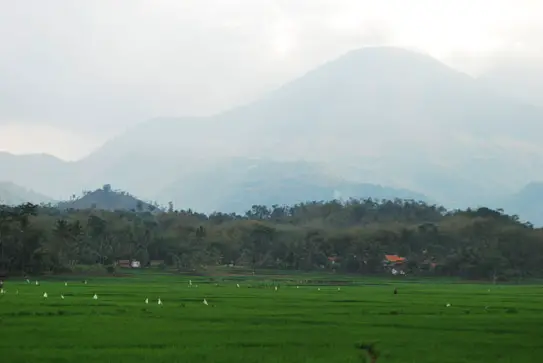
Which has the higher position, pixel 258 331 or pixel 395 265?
pixel 395 265

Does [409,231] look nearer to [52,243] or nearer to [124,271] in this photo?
[124,271]

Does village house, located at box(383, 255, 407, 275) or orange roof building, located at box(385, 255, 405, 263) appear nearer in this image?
village house, located at box(383, 255, 407, 275)

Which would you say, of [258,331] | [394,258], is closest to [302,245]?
[394,258]

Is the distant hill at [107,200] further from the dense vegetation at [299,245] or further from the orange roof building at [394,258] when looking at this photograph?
the orange roof building at [394,258]

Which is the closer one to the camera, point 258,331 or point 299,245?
point 258,331

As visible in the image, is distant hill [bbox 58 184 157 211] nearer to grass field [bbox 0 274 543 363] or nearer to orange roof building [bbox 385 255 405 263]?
orange roof building [bbox 385 255 405 263]

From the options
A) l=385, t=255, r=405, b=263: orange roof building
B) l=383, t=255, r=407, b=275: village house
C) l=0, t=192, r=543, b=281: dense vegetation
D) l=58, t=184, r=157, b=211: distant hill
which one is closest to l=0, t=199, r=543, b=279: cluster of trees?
l=0, t=192, r=543, b=281: dense vegetation

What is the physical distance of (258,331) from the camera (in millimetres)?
20672

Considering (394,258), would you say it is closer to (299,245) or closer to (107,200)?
(299,245)

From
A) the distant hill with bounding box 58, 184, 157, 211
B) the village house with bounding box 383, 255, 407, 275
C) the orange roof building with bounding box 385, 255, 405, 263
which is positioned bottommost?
the village house with bounding box 383, 255, 407, 275

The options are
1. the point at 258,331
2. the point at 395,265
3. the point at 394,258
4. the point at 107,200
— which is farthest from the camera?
the point at 107,200

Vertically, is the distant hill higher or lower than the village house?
higher

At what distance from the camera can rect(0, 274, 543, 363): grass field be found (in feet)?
54.0

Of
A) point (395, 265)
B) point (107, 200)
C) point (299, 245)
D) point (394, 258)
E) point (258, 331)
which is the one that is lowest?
point (258, 331)
